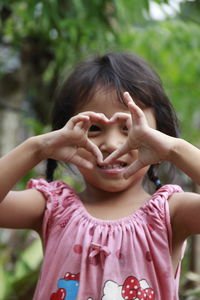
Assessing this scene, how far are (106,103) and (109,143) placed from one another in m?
0.14

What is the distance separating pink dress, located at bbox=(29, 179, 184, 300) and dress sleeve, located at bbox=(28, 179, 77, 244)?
0.05 feet

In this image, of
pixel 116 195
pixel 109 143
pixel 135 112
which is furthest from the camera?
pixel 116 195

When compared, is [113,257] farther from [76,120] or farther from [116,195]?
[76,120]

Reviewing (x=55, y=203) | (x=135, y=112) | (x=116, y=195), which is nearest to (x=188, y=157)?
(x=135, y=112)

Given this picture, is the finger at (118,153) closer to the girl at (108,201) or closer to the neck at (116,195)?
the girl at (108,201)

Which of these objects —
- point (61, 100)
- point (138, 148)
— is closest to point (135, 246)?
point (138, 148)

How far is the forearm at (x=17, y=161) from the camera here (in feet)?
5.93

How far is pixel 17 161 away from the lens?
1.81 meters

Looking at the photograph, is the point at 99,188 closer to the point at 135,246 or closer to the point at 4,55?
the point at 135,246

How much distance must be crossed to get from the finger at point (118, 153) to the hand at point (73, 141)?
0.14 feet

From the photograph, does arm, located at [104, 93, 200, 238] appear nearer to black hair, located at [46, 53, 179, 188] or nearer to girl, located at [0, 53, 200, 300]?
girl, located at [0, 53, 200, 300]

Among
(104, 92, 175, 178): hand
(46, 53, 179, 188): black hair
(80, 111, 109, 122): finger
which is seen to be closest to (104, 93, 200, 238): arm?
(104, 92, 175, 178): hand

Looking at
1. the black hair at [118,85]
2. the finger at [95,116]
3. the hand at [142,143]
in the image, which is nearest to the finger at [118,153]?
the hand at [142,143]

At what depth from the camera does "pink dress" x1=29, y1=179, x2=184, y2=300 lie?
5.83 ft
